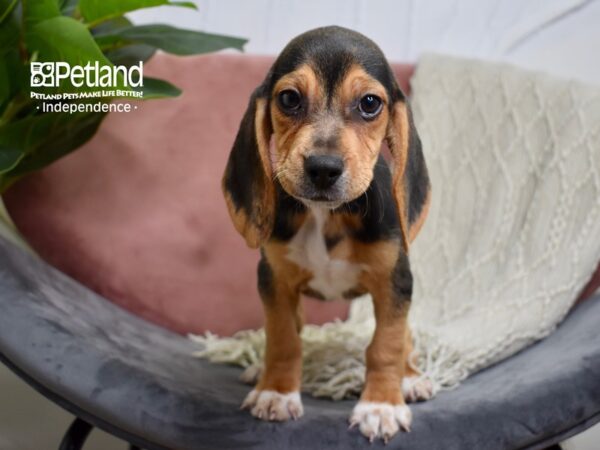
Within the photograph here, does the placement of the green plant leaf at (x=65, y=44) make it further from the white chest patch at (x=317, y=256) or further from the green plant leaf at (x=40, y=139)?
the white chest patch at (x=317, y=256)

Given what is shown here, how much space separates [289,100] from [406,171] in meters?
0.21

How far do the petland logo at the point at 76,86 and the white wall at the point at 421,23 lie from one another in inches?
32.9

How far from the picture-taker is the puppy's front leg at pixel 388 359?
1.31 m

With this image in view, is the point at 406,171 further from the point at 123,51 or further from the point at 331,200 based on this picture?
the point at 123,51

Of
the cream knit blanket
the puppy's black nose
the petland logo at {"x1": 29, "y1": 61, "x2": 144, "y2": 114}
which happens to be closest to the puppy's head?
the puppy's black nose

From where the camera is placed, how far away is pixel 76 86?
152 cm

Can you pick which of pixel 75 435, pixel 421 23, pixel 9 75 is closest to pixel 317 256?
pixel 75 435

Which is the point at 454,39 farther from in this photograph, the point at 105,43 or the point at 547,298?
the point at 105,43

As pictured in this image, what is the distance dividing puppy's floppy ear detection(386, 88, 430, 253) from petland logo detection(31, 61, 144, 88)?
51 centimetres

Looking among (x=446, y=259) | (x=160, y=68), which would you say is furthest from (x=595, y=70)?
(x=160, y=68)

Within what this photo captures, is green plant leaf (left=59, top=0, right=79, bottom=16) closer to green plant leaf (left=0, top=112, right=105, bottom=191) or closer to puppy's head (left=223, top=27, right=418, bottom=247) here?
green plant leaf (left=0, top=112, right=105, bottom=191)

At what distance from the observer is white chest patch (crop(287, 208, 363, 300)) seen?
137cm

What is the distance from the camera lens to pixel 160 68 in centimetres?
221

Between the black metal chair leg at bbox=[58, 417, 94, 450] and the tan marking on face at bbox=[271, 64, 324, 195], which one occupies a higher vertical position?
the tan marking on face at bbox=[271, 64, 324, 195]
